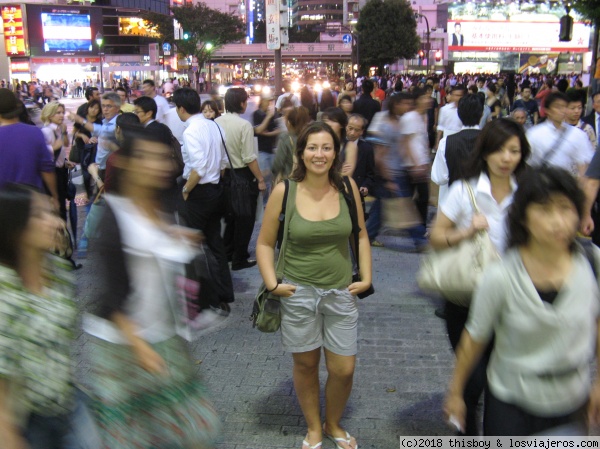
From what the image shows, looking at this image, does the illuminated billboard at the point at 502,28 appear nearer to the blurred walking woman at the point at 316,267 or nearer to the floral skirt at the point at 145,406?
the blurred walking woman at the point at 316,267

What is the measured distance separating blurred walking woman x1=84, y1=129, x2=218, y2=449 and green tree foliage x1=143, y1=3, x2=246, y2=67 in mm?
57804

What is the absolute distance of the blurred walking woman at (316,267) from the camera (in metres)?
3.52

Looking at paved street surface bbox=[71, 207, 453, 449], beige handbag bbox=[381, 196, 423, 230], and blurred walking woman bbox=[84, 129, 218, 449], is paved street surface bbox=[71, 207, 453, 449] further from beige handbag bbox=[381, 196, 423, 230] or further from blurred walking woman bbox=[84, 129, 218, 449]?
beige handbag bbox=[381, 196, 423, 230]

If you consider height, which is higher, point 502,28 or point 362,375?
point 502,28

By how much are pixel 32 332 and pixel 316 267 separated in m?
1.58

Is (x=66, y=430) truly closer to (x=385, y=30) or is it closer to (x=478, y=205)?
(x=478, y=205)

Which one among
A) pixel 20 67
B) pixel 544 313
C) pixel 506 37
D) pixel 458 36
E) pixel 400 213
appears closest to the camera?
pixel 544 313

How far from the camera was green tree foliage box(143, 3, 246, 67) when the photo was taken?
2387 inches

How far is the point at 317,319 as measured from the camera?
3605 mm

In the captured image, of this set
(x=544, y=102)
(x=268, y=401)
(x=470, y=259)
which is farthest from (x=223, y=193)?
(x=470, y=259)

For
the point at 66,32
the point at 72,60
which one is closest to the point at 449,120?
the point at 72,60

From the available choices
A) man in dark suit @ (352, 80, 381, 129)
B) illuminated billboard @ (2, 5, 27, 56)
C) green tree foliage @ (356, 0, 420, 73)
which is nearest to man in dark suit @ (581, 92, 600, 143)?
man in dark suit @ (352, 80, 381, 129)

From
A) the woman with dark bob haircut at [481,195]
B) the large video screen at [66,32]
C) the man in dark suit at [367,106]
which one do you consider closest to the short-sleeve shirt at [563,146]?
the woman with dark bob haircut at [481,195]

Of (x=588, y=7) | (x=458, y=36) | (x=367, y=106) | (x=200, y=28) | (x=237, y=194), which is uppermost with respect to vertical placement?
(x=200, y=28)
